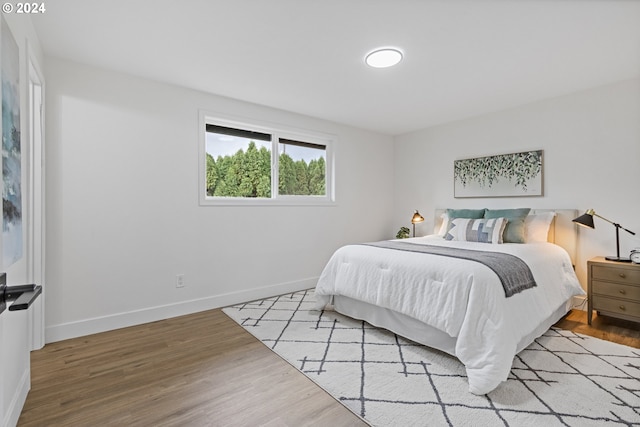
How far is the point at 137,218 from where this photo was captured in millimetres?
2871

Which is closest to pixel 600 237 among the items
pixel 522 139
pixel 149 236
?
pixel 522 139

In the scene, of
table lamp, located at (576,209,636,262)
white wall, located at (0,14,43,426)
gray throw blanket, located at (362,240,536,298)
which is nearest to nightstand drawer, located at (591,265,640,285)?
table lamp, located at (576,209,636,262)

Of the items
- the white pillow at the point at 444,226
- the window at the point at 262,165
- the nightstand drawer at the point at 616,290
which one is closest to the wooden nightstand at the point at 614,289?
the nightstand drawer at the point at 616,290

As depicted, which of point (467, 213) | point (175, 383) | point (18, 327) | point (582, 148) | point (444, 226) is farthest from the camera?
point (444, 226)

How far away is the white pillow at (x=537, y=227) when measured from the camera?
3.24m

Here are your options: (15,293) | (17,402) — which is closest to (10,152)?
(15,293)

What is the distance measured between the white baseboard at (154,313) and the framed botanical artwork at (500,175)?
Answer: 2.64 metres

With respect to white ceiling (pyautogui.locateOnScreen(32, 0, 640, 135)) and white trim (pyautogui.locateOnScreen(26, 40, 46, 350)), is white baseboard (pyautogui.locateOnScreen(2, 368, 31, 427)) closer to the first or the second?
white trim (pyautogui.locateOnScreen(26, 40, 46, 350))

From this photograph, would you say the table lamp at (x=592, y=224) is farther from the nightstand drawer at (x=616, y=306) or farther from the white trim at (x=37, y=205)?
the white trim at (x=37, y=205)

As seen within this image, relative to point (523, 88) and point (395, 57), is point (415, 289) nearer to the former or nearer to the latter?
point (395, 57)

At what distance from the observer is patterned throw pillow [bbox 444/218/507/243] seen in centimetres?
326

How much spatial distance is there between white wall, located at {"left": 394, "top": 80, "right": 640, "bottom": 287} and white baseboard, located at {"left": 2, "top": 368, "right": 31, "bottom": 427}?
14.8 feet

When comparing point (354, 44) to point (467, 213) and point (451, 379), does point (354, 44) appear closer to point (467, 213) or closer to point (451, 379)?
point (451, 379)

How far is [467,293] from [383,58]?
1888 millimetres
